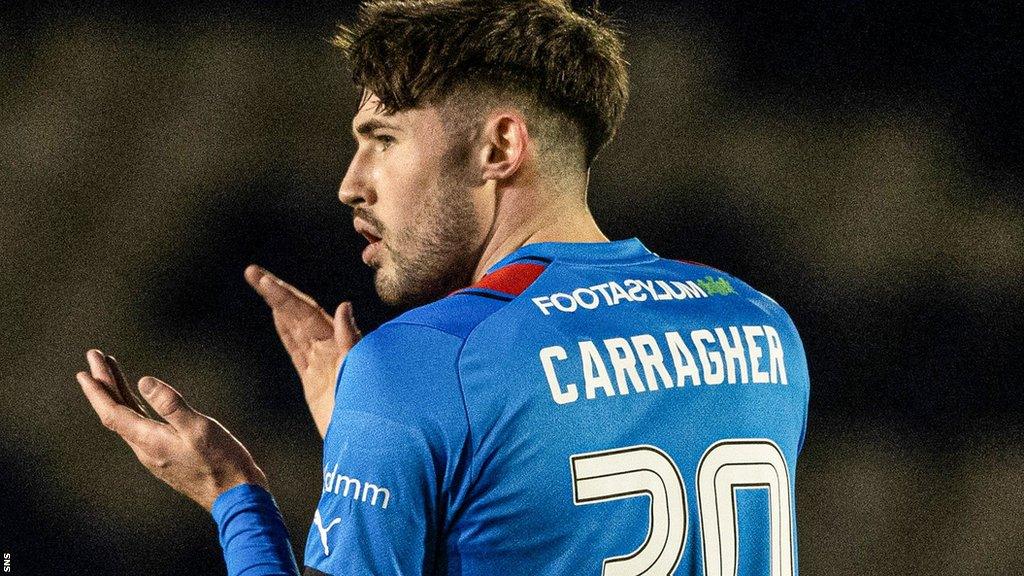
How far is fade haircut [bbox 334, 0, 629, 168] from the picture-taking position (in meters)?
1.41

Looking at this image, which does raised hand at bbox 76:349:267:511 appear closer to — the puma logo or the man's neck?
the puma logo

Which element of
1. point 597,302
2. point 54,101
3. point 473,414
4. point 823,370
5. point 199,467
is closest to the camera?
point 473,414

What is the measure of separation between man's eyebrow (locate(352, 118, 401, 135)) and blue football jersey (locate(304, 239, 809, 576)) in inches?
10.0

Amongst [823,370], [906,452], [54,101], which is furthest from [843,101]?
[54,101]

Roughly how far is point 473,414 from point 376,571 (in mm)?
182

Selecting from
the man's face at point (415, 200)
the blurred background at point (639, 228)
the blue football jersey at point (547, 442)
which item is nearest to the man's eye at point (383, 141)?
the man's face at point (415, 200)

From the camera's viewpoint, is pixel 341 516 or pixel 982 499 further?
pixel 982 499

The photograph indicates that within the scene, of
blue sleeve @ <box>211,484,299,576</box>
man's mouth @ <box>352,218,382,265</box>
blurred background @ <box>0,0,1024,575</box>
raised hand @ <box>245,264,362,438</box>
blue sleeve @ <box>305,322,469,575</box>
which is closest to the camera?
blue sleeve @ <box>305,322,469,575</box>

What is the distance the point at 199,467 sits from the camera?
54.8 inches

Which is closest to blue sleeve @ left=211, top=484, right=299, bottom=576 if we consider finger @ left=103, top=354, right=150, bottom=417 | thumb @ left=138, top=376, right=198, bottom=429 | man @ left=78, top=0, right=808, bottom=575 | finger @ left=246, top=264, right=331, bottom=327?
man @ left=78, top=0, right=808, bottom=575

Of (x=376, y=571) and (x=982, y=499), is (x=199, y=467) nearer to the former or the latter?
(x=376, y=571)

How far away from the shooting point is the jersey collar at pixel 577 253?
132 centimetres

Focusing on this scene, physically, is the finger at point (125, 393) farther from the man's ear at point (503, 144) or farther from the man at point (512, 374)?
the man's ear at point (503, 144)

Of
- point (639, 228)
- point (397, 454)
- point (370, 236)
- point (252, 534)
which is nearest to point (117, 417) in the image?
point (252, 534)
